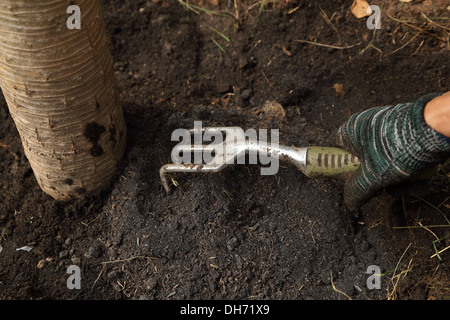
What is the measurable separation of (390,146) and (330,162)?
25cm

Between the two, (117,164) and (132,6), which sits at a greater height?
(132,6)

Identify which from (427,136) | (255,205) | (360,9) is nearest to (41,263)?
(255,205)

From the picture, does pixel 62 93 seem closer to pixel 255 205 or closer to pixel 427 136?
pixel 255 205

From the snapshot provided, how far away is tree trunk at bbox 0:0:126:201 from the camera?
53.3 inches

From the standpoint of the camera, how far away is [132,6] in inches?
98.7

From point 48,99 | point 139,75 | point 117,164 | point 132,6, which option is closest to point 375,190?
point 117,164

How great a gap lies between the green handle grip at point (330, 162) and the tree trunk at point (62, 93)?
75 cm

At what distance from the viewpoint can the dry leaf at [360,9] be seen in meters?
2.28

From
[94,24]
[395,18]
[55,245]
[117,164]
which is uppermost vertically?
[94,24]

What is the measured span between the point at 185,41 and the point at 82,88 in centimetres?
95

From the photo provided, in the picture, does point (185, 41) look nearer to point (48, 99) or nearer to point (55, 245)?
point (48, 99)

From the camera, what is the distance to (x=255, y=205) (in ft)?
5.92

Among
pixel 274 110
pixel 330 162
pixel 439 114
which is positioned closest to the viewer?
pixel 439 114

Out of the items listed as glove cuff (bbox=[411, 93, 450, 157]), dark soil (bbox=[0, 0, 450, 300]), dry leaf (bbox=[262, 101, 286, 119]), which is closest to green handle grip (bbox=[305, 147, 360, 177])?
dark soil (bbox=[0, 0, 450, 300])
